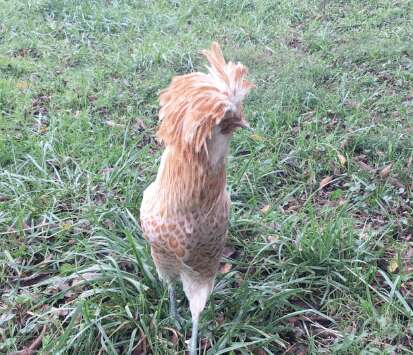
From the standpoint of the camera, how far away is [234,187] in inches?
158

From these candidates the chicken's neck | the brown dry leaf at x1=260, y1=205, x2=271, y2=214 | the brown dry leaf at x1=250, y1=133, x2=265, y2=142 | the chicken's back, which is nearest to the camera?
the chicken's neck

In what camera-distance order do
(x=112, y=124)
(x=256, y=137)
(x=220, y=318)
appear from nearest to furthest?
(x=220, y=318) < (x=256, y=137) < (x=112, y=124)

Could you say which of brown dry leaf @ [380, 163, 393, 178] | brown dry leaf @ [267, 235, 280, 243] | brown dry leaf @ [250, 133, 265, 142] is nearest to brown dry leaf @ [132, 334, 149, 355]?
brown dry leaf @ [267, 235, 280, 243]

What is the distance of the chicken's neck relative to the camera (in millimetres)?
2160

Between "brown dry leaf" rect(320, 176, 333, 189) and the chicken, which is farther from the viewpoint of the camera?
"brown dry leaf" rect(320, 176, 333, 189)

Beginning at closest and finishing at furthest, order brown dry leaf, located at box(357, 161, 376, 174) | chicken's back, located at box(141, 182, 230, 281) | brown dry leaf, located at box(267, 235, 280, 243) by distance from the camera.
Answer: chicken's back, located at box(141, 182, 230, 281) → brown dry leaf, located at box(267, 235, 280, 243) → brown dry leaf, located at box(357, 161, 376, 174)

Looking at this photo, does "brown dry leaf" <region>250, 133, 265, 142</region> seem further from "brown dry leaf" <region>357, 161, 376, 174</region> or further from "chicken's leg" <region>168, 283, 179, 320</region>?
"chicken's leg" <region>168, 283, 179, 320</region>

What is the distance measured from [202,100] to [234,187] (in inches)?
84.4

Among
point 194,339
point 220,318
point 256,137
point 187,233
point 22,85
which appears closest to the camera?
point 187,233

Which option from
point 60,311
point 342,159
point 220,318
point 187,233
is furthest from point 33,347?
point 342,159

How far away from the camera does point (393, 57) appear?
583cm

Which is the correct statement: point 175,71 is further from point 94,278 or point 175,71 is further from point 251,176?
point 94,278

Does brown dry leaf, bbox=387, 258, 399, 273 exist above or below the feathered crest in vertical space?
below

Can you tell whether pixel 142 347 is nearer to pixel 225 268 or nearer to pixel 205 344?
pixel 205 344
